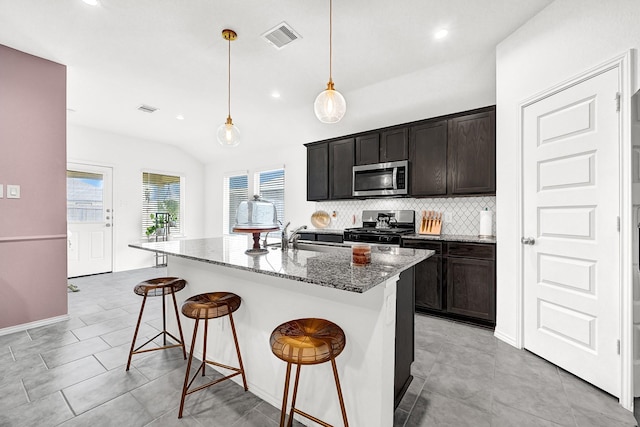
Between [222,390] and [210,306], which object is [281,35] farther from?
[222,390]

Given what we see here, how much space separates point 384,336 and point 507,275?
1971 mm

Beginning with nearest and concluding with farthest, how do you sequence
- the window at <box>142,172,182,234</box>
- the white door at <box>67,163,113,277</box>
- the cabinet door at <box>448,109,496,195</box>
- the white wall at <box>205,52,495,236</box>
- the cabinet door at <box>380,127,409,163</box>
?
the cabinet door at <box>448,109,496,195</box> → the white wall at <box>205,52,495,236</box> → the cabinet door at <box>380,127,409,163</box> → the white door at <box>67,163,113,277</box> → the window at <box>142,172,182,234</box>

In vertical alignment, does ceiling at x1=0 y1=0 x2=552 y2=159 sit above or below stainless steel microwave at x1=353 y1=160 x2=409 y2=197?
above

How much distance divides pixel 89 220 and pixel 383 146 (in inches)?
221

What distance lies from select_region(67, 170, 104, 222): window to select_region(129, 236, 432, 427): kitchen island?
4629 millimetres

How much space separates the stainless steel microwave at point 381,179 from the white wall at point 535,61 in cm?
121

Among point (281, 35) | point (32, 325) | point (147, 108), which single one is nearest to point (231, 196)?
point (147, 108)

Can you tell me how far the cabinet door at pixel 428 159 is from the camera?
346 cm

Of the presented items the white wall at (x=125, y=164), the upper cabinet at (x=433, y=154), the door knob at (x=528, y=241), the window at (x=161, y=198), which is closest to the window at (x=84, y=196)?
the white wall at (x=125, y=164)

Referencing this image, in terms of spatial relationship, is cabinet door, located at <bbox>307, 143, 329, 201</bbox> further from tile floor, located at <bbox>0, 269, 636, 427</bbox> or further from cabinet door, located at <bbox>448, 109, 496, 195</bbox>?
tile floor, located at <bbox>0, 269, 636, 427</bbox>

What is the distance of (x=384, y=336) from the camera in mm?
1347

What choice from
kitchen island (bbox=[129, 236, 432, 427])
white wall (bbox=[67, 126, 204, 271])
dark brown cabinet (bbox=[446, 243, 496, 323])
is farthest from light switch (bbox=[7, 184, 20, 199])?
dark brown cabinet (bbox=[446, 243, 496, 323])

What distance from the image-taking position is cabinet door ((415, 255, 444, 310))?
10.5 feet

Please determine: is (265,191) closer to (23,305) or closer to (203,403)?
(23,305)
